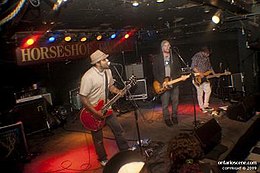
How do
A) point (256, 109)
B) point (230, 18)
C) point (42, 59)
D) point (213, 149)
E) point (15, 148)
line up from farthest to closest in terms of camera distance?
point (230, 18) → point (42, 59) → point (256, 109) → point (15, 148) → point (213, 149)

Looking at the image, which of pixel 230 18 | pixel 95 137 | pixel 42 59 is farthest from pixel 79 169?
pixel 230 18

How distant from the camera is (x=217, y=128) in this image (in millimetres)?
4422

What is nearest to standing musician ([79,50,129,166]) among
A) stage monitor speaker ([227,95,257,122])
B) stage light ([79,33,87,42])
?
stage monitor speaker ([227,95,257,122])

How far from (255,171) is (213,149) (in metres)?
0.70

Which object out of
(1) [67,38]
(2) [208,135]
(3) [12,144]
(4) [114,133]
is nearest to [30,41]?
(1) [67,38]

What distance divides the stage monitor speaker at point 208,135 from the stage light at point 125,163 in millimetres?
1401

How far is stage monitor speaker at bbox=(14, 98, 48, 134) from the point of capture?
6.78 meters

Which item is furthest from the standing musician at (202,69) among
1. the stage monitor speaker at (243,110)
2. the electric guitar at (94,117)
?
the electric guitar at (94,117)

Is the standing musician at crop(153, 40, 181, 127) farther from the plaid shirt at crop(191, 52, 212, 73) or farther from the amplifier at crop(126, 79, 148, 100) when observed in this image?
the amplifier at crop(126, 79, 148, 100)

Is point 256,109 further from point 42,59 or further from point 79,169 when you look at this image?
point 42,59

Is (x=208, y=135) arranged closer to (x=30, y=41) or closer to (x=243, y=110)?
(x=243, y=110)

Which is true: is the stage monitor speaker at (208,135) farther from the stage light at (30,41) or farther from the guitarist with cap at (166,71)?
the stage light at (30,41)

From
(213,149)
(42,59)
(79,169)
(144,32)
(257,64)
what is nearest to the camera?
(213,149)

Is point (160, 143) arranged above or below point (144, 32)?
below
